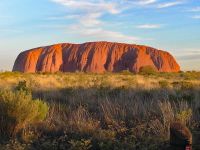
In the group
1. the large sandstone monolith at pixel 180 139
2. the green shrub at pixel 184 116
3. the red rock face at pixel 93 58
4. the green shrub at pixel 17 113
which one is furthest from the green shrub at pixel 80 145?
the red rock face at pixel 93 58

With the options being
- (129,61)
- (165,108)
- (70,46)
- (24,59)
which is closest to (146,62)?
(129,61)

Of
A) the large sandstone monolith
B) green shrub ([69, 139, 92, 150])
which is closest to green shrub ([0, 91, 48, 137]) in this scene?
green shrub ([69, 139, 92, 150])

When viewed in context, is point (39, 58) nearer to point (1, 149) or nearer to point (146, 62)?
point (146, 62)

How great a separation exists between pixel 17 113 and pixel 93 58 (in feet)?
411

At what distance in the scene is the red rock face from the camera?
13338 centimetres

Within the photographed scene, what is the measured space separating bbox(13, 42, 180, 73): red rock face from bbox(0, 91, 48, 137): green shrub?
117221 mm

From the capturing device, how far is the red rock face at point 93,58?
438ft

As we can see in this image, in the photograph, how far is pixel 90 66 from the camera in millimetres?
135250

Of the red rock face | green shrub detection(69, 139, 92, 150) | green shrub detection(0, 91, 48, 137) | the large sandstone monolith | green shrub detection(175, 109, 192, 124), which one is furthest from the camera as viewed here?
the red rock face

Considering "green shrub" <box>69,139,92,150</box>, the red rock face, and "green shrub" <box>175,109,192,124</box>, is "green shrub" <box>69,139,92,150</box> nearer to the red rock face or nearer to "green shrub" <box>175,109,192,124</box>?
"green shrub" <box>175,109,192,124</box>

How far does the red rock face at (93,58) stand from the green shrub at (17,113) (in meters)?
117

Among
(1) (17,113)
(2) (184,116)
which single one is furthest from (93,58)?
(2) (184,116)

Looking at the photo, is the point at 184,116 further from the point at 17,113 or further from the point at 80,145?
the point at 17,113

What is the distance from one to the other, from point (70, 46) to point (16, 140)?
447 feet
